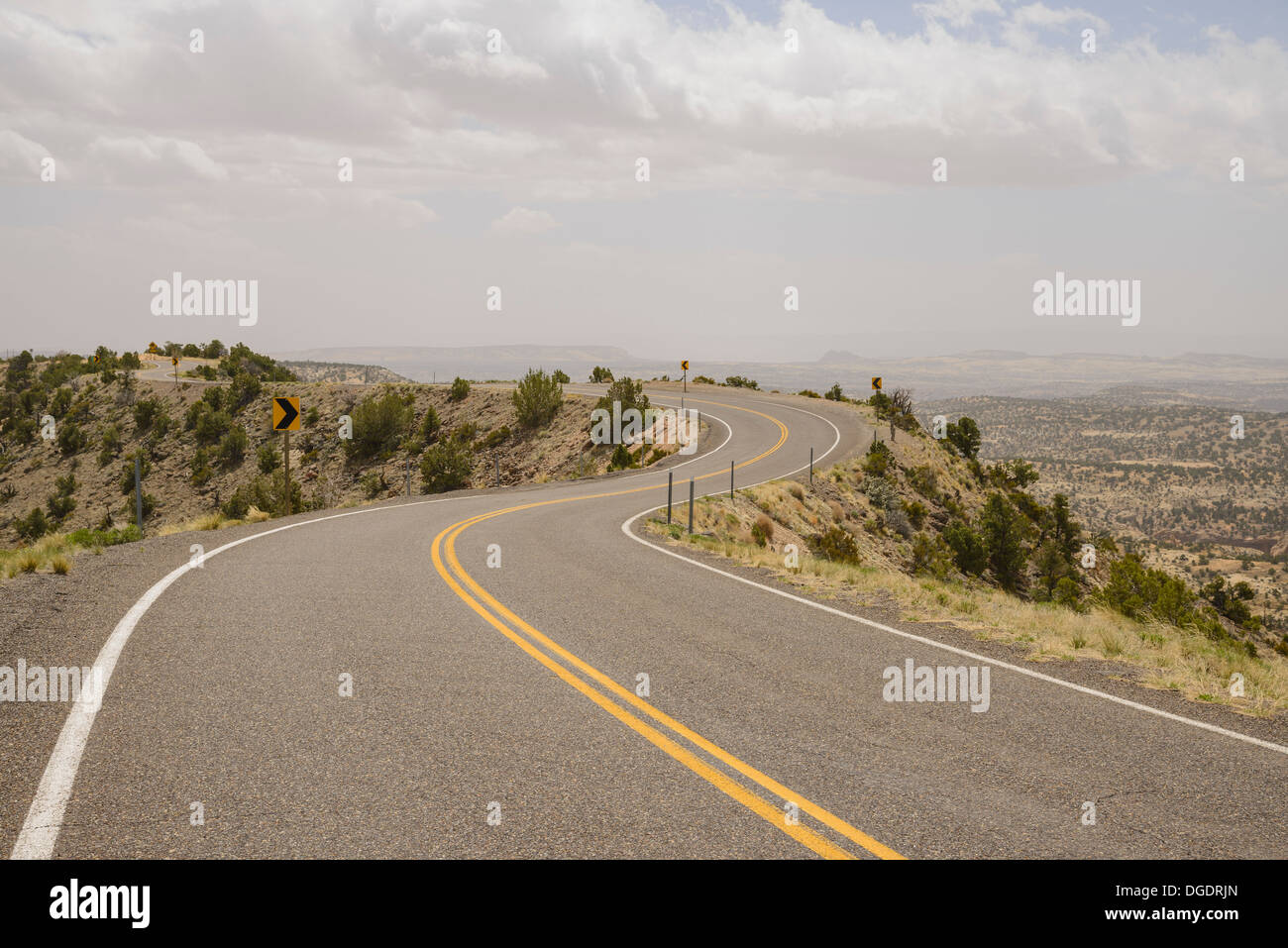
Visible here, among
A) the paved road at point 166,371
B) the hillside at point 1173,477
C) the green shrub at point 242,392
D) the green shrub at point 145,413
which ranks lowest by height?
the hillside at point 1173,477

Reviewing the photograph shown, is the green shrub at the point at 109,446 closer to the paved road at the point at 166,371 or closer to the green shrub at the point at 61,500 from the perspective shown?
the green shrub at the point at 61,500

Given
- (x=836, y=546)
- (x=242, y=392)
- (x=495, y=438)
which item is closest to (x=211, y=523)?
(x=836, y=546)

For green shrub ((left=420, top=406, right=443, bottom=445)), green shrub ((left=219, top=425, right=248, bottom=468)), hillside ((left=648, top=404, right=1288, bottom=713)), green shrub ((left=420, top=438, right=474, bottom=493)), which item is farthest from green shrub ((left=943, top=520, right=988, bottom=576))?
green shrub ((left=219, top=425, right=248, bottom=468))

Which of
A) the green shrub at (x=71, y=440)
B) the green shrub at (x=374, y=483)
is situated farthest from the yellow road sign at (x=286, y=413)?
the green shrub at (x=71, y=440)

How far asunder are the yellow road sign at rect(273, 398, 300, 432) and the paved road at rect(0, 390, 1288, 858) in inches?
406

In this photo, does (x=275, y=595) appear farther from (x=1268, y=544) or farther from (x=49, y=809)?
(x=1268, y=544)

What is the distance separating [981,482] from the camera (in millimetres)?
41750

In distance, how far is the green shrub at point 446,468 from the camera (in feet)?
109

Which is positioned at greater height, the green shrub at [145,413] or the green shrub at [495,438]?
the green shrub at [145,413]

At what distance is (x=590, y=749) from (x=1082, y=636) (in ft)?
19.1

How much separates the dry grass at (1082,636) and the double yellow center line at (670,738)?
410cm

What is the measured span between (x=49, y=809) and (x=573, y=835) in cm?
269

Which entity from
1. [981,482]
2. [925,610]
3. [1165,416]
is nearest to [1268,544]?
[981,482]

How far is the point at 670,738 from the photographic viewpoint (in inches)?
209
